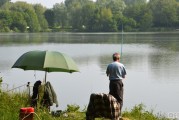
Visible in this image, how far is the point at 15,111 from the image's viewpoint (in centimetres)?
756

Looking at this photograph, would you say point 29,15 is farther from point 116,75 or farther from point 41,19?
point 116,75

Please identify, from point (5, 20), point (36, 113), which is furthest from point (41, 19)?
point (36, 113)

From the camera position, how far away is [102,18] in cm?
11644

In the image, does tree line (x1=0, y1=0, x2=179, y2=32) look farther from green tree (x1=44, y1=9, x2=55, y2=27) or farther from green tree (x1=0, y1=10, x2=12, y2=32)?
green tree (x1=44, y1=9, x2=55, y2=27)

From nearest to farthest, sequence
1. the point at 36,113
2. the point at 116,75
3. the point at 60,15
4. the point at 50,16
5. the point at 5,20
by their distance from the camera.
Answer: the point at 36,113
the point at 116,75
the point at 5,20
the point at 60,15
the point at 50,16

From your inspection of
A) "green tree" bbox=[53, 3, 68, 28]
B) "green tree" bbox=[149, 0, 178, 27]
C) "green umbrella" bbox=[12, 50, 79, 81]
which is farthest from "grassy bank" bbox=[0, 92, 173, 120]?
"green tree" bbox=[53, 3, 68, 28]

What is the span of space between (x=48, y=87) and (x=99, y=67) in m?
18.1

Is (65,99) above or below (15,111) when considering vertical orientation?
below

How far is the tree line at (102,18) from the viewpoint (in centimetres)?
11469

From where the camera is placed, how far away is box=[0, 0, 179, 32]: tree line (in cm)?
11469

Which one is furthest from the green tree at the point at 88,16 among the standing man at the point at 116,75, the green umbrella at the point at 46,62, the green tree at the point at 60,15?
the standing man at the point at 116,75

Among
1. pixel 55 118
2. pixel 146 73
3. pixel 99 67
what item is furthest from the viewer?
pixel 99 67

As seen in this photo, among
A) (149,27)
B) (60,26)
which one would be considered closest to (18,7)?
(60,26)

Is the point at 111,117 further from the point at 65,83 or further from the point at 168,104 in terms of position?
the point at 65,83
